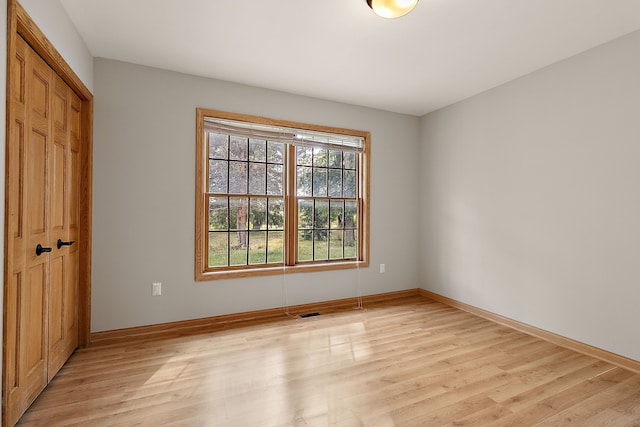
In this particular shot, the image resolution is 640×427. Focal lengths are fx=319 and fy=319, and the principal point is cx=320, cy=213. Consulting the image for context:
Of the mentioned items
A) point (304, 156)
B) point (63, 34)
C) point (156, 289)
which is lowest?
point (156, 289)

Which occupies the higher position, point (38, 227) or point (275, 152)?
point (275, 152)

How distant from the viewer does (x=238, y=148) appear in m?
3.60

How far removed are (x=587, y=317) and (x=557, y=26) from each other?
243cm

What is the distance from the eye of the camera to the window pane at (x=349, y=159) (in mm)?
4289

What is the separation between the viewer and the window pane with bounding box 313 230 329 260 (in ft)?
13.5

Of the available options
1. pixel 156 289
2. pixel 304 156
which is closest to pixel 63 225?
pixel 156 289

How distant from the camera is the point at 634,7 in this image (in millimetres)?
2215

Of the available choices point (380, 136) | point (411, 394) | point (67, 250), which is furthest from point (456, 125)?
point (67, 250)

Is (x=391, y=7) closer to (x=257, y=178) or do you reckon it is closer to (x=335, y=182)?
(x=257, y=178)

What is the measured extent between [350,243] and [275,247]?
3.54 ft

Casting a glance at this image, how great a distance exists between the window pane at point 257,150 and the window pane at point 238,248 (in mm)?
867

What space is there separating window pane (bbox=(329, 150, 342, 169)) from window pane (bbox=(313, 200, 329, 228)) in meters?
0.50

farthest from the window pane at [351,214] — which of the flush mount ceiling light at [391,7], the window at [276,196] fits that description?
the flush mount ceiling light at [391,7]

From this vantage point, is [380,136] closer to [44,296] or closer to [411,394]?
[411,394]
